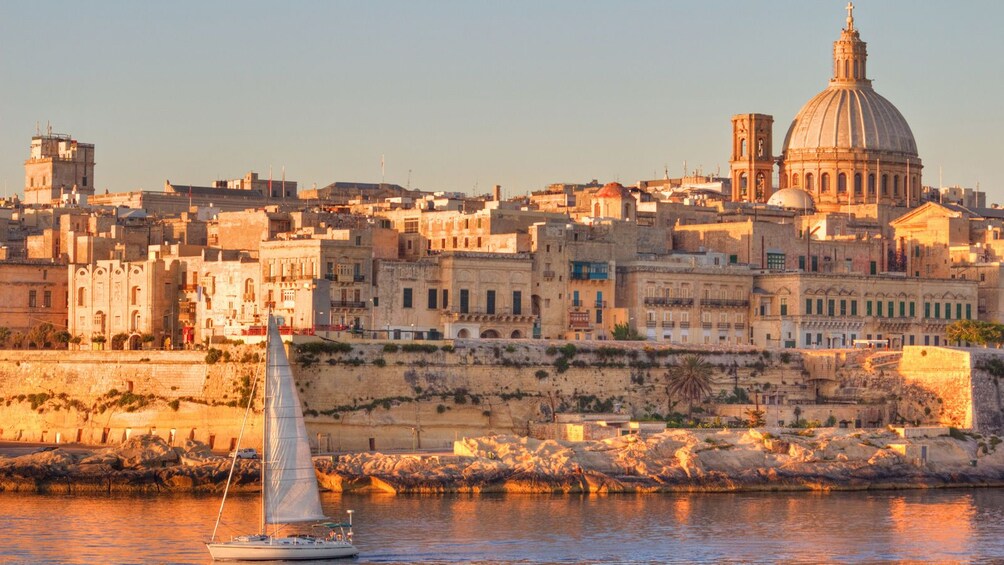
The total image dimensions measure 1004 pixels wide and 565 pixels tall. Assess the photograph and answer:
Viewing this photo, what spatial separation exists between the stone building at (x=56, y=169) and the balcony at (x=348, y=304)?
42.1 metres

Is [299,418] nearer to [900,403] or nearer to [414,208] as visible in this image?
[900,403]

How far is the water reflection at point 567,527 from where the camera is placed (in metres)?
A: 46.4

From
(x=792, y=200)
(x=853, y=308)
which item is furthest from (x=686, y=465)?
(x=792, y=200)

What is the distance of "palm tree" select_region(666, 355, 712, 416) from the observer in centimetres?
6550

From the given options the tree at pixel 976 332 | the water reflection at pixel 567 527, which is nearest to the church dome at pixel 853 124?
the tree at pixel 976 332

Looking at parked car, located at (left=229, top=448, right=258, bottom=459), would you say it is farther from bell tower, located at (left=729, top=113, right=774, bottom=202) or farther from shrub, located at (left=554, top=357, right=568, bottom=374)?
bell tower, located at (left=729, top=113, right=774, bottom=202)

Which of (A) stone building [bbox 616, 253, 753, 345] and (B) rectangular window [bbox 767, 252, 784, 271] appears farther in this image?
(B) rectangular window [bbox 767, 252, 784, 271]

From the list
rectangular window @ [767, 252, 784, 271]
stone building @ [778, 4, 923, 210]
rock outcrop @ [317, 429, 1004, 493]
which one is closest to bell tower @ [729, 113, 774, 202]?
stone building @ [778, 4, 923, 210]

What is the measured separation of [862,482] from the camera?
191 ft

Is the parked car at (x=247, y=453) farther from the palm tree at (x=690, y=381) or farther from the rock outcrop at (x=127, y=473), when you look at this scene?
the palm tree at (x=690, y=381)

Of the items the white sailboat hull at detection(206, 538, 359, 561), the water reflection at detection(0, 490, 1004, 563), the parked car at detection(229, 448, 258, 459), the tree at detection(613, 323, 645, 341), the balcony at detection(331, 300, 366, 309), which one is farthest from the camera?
the tree at detection(613, 323, 645, 341)

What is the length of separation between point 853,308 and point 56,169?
46.7 meters

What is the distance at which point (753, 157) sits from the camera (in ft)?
342

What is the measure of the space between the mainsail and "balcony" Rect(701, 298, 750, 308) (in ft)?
99.7
